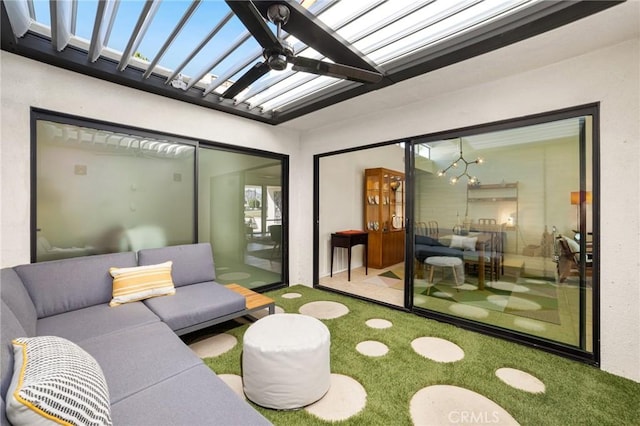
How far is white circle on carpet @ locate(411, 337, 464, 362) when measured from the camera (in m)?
2.32

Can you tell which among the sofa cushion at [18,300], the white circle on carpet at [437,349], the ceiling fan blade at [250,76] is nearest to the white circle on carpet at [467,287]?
the white circle on carpet at [437,349]

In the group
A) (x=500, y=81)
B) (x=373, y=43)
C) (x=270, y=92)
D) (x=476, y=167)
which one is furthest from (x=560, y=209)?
(x=270, y=92)

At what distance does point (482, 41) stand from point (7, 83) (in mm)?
3832

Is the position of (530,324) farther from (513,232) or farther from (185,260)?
(185,260)

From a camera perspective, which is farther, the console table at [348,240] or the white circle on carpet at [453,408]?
the console table at [348,240]

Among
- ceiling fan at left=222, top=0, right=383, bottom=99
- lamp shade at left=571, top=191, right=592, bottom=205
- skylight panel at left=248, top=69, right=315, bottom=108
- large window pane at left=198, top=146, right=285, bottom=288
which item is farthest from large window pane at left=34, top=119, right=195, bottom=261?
lamp shade at left=571, top=191, right=592, bottom=205

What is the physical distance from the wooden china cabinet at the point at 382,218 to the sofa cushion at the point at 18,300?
16.9ft

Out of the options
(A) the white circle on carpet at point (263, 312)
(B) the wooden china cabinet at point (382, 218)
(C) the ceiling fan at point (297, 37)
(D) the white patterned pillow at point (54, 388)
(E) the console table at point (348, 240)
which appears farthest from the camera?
(B) the wooden china cabinet at point (382, 218)

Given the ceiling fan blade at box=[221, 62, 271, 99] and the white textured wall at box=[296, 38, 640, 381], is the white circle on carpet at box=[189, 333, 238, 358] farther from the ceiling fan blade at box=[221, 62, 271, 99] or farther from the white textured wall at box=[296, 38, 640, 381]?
the white textured wall at box=[296, 38, 640, 381]

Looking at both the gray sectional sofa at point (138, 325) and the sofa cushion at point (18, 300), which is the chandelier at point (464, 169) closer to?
the gray sectional sofa at point (138, 325)

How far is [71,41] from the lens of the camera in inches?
89.2

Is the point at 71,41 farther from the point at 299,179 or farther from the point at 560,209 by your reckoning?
the point at 560,209

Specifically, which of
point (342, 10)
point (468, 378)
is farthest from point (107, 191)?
point (468, 378)

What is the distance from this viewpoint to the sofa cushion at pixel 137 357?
4.33 ft
